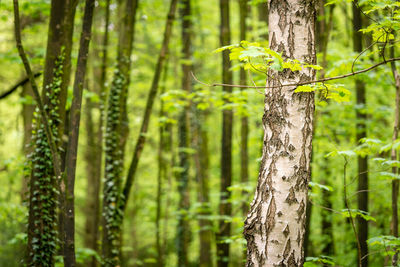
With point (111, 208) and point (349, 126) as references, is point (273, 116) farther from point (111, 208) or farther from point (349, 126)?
point (349, 126)

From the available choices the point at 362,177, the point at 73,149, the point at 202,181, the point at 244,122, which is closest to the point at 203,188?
the point at 202,181

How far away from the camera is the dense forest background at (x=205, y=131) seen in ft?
14.9

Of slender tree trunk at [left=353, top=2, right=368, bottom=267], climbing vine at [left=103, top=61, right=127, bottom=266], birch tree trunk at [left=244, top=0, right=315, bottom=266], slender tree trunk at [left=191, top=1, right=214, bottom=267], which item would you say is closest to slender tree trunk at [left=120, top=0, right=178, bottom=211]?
climbing vine at [left=103, top=61, right=127, bottom=266]

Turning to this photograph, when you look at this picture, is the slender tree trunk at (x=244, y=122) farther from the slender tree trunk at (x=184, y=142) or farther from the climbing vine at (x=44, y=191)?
the climbing vine at (x=44, y=191)

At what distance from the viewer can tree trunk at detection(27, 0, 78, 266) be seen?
4332mm

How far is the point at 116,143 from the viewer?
18.3ft

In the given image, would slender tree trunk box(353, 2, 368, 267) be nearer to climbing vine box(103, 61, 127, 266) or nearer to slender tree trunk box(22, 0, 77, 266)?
climbing vine box(103, 61, 127, 266)

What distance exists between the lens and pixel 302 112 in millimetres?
2383

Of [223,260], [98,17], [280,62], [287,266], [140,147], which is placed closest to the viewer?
[280,62]

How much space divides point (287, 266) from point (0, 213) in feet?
23.9

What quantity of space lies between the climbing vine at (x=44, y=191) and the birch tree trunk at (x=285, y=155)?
124 inches

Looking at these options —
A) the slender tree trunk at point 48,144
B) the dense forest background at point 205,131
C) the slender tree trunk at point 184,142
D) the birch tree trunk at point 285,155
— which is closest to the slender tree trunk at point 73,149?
the dense forest background at point 205,131

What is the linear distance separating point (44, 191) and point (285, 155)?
11.3 ft

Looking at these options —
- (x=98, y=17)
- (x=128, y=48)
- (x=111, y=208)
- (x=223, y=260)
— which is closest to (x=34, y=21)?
(x=98, y=17)
